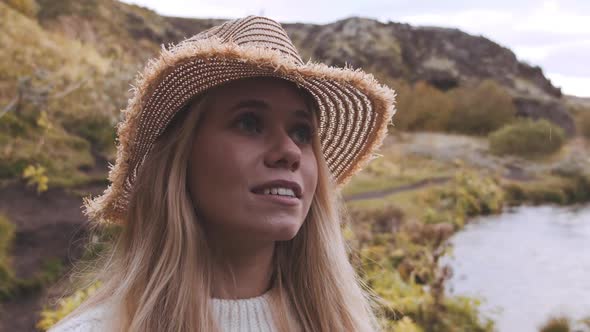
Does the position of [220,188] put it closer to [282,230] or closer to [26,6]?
[282,230]

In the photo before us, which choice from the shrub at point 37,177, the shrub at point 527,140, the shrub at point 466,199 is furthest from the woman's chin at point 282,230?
the shrub at point 527,140

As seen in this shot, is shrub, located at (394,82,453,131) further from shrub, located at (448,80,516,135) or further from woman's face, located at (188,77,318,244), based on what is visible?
woman's face, located at (188,77,318,244)

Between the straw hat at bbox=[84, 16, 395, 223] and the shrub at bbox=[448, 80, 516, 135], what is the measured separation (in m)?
13.0

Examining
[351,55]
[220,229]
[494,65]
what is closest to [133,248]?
[220,229]

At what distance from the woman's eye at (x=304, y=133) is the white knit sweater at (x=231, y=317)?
0.43m

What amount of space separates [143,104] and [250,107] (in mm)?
268

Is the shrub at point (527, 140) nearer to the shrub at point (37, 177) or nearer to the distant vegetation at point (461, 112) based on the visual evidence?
the distant vegetation at point (461, 112)

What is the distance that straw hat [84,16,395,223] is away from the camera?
118 centimetres

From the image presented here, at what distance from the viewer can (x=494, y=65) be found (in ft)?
59.9

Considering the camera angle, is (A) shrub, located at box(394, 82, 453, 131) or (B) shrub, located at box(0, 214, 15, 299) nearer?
(B) shrub, located at box(0, 214, 15, 299)

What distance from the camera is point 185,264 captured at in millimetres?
1227

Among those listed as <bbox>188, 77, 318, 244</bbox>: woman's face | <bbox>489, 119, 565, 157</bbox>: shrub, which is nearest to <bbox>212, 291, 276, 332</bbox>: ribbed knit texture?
<bbox>188, 77, 318, 244</bbox>: woman's face

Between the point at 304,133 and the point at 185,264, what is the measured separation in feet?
1.50

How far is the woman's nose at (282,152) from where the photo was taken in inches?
47.4
